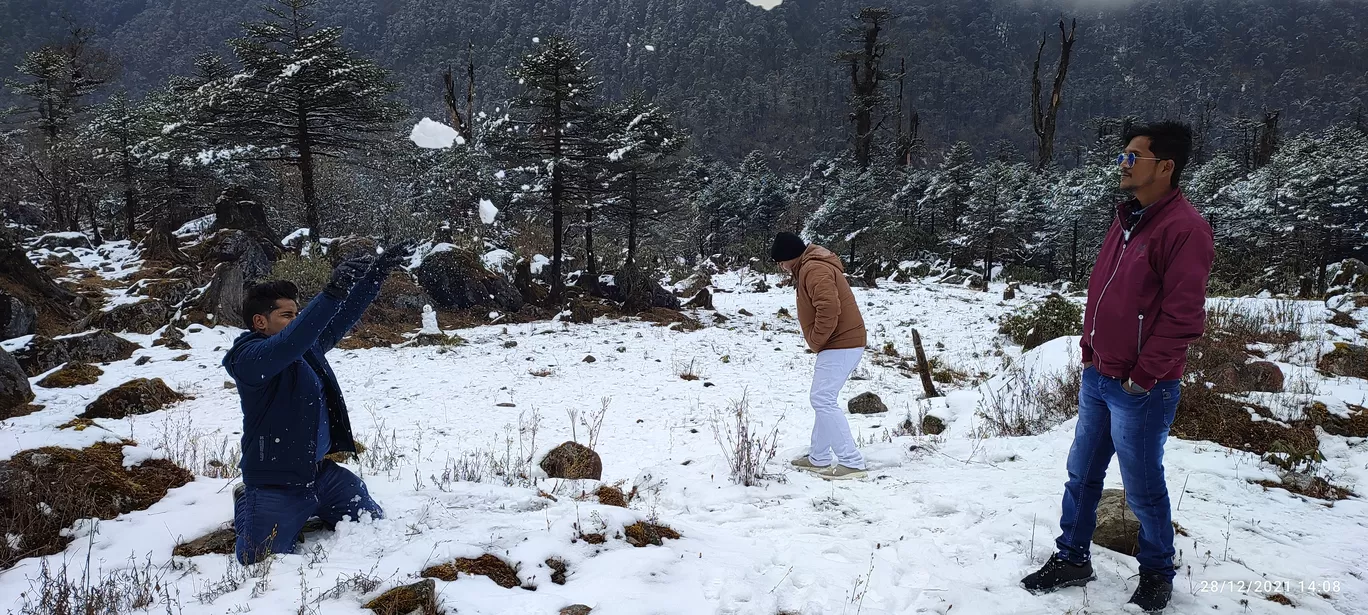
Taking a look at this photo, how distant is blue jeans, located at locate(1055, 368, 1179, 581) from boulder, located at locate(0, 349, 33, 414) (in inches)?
401

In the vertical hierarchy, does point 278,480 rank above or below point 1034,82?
below

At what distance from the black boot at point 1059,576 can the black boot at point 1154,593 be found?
8.2 inches

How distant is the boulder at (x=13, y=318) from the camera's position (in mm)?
9719

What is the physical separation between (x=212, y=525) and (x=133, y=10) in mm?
193885

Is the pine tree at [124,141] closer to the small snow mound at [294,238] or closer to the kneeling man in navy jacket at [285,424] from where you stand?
the small snow mound at [294,238]

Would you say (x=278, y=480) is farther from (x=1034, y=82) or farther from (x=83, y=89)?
(x=83, y=89)

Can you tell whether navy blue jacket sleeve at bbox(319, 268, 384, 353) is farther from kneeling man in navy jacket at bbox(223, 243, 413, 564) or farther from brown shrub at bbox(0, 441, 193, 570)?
brown shrub at bbox(0, 441, 193, 570)

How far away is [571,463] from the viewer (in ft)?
15.5

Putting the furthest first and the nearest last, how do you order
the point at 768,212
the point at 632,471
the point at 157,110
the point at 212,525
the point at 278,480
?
the point at 768,212 < the point at 157,110 < the point at 632,471 < the point at 212,525 < the point at 278,480

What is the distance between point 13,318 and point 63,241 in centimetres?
1797

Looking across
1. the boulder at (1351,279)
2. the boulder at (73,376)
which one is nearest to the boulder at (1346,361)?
the boulder at (1351,279)

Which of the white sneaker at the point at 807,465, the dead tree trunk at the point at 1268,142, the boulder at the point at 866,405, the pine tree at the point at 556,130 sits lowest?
the boulder at the point at 866,405

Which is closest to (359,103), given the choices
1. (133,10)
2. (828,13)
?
(828,13)

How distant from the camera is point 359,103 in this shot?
16641 mm
